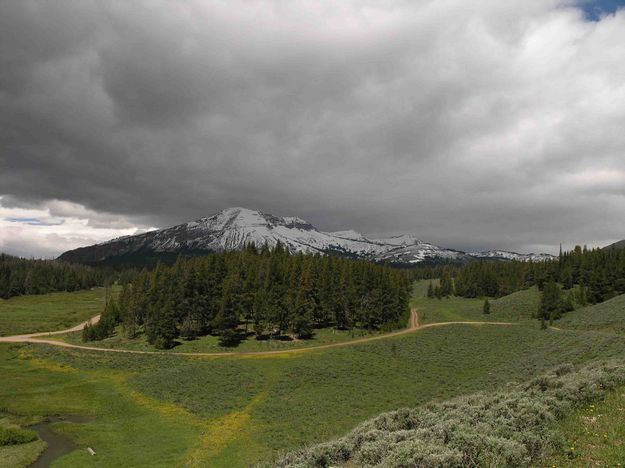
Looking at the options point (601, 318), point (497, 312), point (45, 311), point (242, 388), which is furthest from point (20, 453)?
point (45, 311)

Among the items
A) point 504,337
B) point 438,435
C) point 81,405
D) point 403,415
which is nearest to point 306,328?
point 504,337

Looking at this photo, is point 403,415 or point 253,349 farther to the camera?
point 253,349

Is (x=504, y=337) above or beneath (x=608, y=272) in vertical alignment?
beneath

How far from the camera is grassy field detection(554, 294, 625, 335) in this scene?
69.3m

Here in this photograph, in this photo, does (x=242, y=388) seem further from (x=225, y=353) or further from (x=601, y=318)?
(x=601, y=318)

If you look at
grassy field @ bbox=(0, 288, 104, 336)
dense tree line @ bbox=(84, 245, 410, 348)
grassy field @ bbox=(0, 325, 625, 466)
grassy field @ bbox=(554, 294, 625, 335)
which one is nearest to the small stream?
grassy field @ bbox=(0, 325, 625, 466)

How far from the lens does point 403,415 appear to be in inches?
751

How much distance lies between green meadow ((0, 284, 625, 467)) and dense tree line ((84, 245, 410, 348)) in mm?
13392

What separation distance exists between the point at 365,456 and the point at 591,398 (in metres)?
11.2

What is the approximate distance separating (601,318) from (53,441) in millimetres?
93632

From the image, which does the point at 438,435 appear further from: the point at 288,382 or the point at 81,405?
the point at 81,405

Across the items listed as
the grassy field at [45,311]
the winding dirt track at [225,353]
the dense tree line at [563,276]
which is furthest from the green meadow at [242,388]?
the dense tree line at [563,276]

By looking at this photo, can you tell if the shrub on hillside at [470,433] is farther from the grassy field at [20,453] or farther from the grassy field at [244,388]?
the grassy field at [20,453]

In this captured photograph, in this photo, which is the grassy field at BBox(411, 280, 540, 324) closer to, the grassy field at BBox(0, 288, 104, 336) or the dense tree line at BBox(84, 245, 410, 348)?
the dense tree line at BBox(84, 245, 410, 348)
